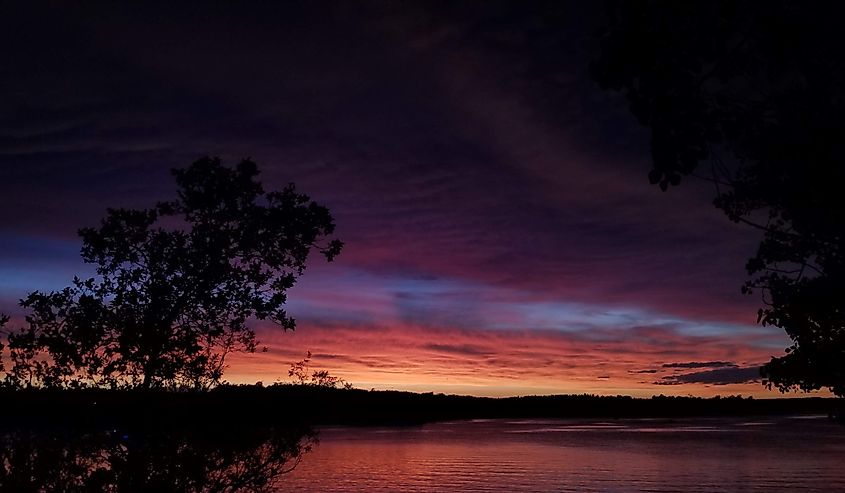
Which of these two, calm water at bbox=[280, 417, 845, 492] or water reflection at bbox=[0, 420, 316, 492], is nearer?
water reflection at bbox=[0, 420, 316, 492]

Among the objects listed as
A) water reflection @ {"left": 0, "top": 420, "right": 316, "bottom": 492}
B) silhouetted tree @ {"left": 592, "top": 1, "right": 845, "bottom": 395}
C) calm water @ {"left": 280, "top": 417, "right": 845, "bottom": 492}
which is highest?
silhouetted tree @ {"left": 592, "top": 1, "right": 845, "bottom": 395}

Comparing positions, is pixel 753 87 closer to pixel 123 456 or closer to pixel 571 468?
pixel 123 456

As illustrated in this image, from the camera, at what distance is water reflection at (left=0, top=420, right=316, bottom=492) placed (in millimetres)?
14031

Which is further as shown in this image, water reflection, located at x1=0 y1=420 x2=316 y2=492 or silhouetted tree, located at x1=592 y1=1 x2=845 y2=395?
water reflection, located at x1=0 y1=420 x2=316 y2=492

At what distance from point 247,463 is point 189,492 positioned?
62.3 inches

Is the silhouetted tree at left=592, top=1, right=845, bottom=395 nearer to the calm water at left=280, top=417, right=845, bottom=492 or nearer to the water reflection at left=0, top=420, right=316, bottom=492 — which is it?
the water reflection at left=0, top=420, right=316, bottom=492

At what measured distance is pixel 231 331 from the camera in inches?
631

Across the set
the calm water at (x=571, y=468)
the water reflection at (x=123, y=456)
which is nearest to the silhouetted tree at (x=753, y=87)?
the water reflection at (x=123, y=456)

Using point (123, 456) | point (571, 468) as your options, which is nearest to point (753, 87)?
point (123, 456)

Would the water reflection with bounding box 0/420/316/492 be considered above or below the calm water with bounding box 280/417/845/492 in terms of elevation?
above

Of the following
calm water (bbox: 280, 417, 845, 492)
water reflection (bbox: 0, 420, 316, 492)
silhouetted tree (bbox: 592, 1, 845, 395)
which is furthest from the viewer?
calm water (bbox: 280, 417, 845, 492)

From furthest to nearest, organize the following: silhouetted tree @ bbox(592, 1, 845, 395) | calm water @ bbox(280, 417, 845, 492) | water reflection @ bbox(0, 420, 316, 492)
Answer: calm water @ bbox(280, 417, 845, 492) → water reflection @ bbox(0, 420, 316, 492) → silhouetted tree @ bbox(592, 1, 845, 395)

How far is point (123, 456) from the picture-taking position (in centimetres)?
1520

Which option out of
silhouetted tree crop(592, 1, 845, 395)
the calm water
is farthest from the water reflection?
the calm water
